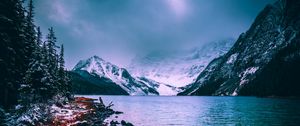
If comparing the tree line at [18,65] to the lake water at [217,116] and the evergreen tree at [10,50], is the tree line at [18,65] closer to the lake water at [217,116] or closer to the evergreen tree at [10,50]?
the evergreen tree at [10,50]

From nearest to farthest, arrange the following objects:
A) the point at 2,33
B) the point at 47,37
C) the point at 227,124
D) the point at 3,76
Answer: the point at 2,33, the point at 3,76, the point at 227,124, the point at 47,37

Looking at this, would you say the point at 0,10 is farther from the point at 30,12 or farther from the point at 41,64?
the point at 30,12

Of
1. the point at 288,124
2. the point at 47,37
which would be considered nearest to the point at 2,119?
the point at 47,37

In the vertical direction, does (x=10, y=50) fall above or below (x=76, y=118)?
above

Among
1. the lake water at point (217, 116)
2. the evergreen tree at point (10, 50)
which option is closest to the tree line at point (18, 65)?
the evergreen tree at point (10, 50)

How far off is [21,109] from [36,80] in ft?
27.1

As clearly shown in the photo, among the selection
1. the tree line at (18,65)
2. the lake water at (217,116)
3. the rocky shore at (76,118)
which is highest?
the tree line at (18,65)

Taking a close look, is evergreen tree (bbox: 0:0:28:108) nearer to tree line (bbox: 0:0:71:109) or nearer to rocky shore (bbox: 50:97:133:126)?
tree line (bbox: 0:0:71:109)

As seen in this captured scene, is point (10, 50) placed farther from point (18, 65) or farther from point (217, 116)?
point (217, 116)

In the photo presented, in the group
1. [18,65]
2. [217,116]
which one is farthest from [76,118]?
[217,116]

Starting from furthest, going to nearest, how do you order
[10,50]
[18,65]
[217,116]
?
[217,116] < [18,65] < [10,50]

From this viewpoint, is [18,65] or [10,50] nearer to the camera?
[10,50]

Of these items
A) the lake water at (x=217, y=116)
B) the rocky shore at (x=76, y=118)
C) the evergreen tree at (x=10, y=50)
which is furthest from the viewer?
the lake water at (x=217, y=116)

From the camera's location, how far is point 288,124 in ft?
182
